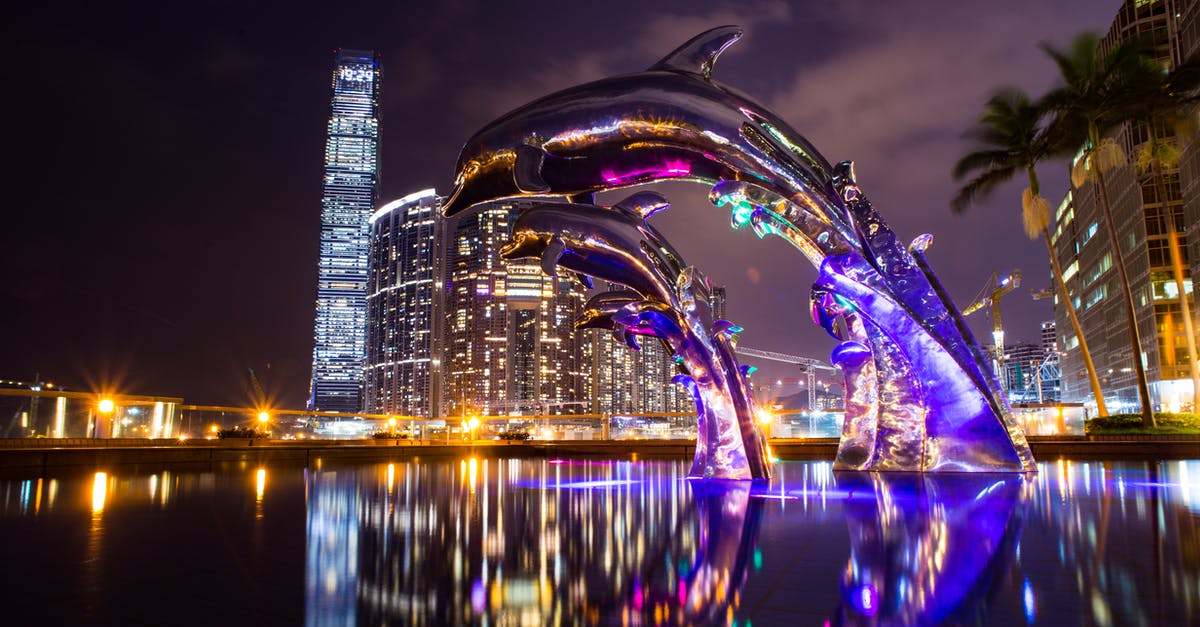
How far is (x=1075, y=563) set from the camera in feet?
14.9

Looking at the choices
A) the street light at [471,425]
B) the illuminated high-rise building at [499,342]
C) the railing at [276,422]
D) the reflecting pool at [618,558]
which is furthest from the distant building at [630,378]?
the reflecting pool at [618,558]

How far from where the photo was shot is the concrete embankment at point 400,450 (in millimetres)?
16578

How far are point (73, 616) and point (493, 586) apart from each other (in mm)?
1960

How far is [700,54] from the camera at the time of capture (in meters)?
11.2

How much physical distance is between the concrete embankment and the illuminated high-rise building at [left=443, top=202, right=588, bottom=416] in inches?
4130

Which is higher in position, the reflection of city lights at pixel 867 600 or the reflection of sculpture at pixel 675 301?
the reflection of sculpture at pixel 675 301

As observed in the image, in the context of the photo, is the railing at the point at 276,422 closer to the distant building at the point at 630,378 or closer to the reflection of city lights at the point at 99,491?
the reflection of city lights at the point at 99,491

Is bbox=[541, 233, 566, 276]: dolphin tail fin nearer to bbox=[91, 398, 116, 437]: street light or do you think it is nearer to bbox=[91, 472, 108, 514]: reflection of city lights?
bbox=[91, 472, 108, 514]: reflection of city lights

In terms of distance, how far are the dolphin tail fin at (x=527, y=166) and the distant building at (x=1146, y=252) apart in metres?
38.0

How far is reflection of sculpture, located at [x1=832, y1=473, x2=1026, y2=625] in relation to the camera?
351cm

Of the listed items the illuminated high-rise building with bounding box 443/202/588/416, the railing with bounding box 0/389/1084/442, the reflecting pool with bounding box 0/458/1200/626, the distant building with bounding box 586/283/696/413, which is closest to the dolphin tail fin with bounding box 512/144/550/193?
the reflecting pool with bounding box 0/458/1200/626

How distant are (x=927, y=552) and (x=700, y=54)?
27.3 feet

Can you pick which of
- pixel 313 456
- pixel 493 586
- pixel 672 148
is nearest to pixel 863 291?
pixel 672 148

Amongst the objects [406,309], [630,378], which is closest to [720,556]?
[630,378]
